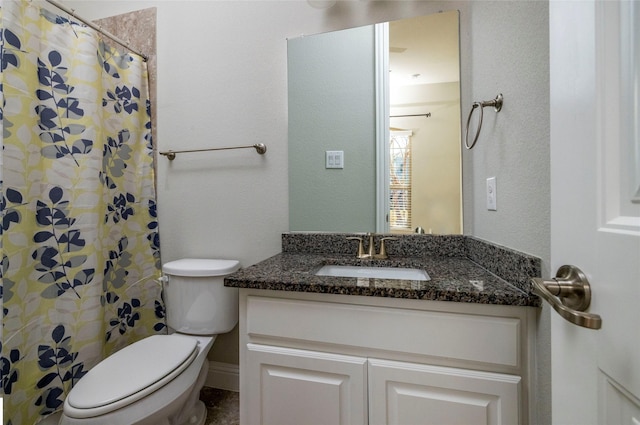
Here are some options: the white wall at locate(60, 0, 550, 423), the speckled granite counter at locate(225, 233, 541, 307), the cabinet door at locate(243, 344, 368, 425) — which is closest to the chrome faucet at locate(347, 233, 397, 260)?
the speckled granite counter at locate(225, 233, 541, 307)

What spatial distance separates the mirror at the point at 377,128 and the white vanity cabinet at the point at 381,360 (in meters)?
0.59

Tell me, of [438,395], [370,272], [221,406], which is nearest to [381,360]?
[438,395]

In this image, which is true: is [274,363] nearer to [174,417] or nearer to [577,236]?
[174,417]

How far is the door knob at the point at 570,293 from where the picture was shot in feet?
1.16

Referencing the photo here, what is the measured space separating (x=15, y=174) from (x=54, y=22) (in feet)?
2.27

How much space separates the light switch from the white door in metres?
1.06

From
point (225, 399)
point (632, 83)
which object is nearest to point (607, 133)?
point (632, 83)

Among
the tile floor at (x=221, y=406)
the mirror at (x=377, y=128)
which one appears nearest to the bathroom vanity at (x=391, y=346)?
the mirror at (x=377, y=128)

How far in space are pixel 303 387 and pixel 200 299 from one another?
727 mm

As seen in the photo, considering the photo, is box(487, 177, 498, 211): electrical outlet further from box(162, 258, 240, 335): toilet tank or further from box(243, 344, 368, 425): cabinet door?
box(162, 258, 240, 335): toilet tank

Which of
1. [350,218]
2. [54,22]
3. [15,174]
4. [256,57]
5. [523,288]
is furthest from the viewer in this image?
[256,57]

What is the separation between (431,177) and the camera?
1.37 m

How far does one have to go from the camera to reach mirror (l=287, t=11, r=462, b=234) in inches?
53.1

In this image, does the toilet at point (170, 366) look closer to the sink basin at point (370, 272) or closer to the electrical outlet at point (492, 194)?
the sink basin at point (370, 272)
